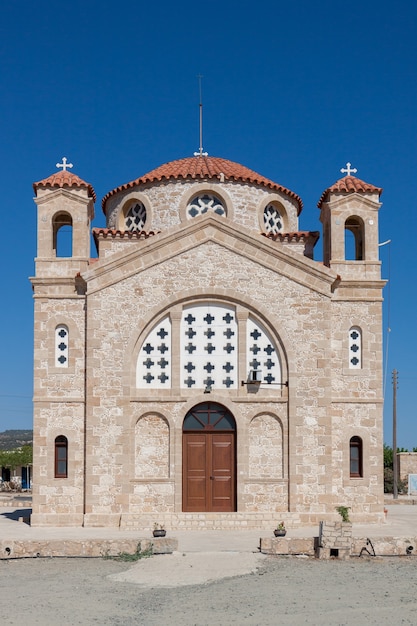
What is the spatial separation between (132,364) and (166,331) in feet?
4.30

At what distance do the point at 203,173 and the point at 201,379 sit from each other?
6.80 meters

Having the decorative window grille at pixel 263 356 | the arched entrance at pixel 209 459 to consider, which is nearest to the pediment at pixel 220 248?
the decorative window grille at pixel 263 356

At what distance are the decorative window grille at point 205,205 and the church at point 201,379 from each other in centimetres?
285

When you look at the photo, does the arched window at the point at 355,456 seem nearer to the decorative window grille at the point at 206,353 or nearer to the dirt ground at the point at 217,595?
the decorative window grille at the point at 206,353

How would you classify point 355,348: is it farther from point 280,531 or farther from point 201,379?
point 280,531

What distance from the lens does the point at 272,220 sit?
2811cm

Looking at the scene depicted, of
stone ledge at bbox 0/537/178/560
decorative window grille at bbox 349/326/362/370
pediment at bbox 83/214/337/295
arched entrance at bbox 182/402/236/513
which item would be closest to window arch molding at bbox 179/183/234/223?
pediment at bbox 83/214/337/295

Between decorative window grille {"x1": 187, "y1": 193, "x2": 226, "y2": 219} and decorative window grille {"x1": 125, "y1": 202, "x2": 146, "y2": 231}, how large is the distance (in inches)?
62.8

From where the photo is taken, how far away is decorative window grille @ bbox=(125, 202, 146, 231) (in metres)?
27.6

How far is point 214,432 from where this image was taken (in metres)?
23.6

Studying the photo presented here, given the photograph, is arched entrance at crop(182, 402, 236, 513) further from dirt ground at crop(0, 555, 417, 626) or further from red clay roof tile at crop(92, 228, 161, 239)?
red clay roof tile at crop(92, 228, 161, 239)

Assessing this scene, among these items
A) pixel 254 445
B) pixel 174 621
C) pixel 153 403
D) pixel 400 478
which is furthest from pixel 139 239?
pixel 400 478

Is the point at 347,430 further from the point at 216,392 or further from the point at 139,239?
Answer: the point at 139,239

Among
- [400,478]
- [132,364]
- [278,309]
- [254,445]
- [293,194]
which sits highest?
[293,194]
